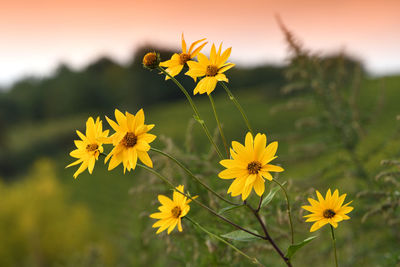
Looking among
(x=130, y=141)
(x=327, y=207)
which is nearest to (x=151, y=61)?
(x=130, y=141)

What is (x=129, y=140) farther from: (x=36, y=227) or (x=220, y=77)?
(x=36, y=227)

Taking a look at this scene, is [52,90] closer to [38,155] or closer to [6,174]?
[38,155]

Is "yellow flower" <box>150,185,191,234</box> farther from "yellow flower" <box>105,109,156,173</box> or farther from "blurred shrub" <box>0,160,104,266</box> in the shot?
"blurred shrub" <box>0,160,104,266</box>

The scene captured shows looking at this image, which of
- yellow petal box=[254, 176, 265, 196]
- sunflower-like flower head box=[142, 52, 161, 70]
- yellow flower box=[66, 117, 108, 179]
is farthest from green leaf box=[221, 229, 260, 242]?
sunflower-like flower head box=[142, 52, 161, 70]

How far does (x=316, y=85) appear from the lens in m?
3.11

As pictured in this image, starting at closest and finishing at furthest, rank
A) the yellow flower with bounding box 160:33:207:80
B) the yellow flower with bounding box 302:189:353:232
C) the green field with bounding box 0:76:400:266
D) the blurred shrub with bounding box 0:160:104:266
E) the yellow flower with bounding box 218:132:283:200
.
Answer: the yellow flower with bounding box 218:132:283:200
the yellow flower with bounding box 302:189:353:232
the yellow flower with bounding box 160:33:207:80
the green field with bounding box 0:76:400:266
the blurred shrub with bounding box 0:160:104:266

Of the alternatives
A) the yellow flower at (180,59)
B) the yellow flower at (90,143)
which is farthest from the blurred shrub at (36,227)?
the yellow flower at (180,59)

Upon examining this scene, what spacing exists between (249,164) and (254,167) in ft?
0.07

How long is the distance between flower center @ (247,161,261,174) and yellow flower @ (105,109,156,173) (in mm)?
322

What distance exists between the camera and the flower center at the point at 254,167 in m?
1.23

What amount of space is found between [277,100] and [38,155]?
28.3 m

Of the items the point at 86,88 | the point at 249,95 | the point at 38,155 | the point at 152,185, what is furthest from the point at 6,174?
the point at 152,185

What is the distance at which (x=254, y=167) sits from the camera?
4.05ft

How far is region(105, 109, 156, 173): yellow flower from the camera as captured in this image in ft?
4.05
